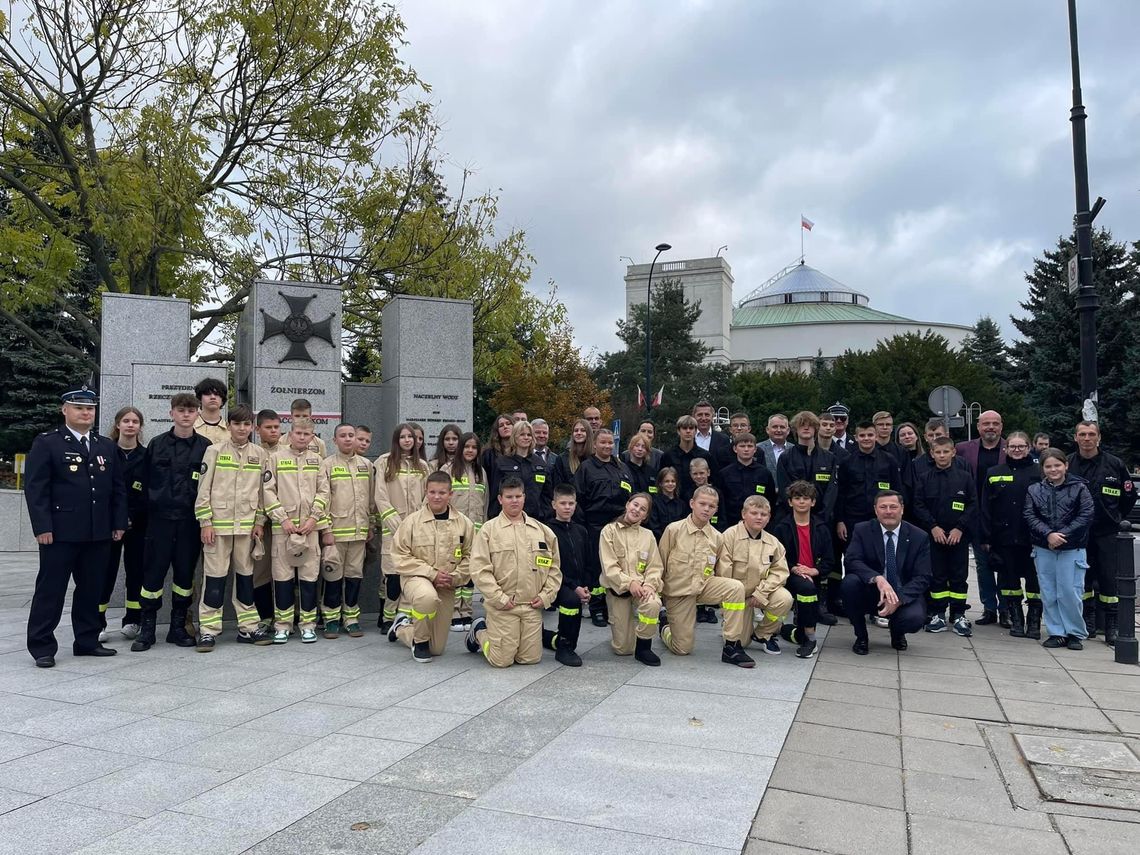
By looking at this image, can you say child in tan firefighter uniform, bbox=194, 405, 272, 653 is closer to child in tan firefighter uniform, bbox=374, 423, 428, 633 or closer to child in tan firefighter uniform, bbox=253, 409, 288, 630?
child in tan firefighter uniform, bbox=253, 409, 288, 630

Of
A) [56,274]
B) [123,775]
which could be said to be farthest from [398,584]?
[56,274]

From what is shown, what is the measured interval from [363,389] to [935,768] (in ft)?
30.8

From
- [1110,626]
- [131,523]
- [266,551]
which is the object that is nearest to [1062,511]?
[1110,626]

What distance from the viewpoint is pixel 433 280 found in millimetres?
14164

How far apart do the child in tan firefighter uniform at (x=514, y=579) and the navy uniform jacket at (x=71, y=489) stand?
3058 mm

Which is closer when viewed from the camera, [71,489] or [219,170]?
[71,489]

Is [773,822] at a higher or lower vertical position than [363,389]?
lower

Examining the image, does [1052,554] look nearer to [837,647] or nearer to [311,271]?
[837,647]

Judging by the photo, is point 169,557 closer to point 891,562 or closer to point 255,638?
point 255,638

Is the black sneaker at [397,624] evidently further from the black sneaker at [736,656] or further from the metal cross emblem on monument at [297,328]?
the metal cross emblem on monument at [297,328]

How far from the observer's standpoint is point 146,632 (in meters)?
7.55

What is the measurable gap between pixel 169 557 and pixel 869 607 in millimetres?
6198

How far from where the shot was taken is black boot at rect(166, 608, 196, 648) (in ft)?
25.1

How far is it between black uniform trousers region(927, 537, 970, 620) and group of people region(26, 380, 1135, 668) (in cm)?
2
